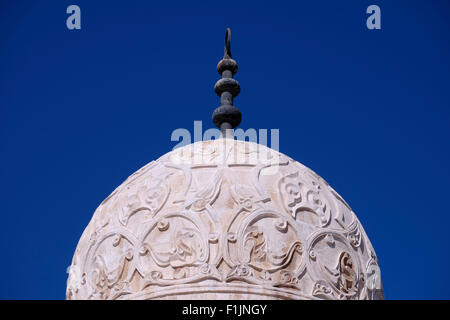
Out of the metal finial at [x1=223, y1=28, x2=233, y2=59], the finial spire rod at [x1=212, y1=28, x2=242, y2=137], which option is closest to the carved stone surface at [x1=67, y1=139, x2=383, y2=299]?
the finial spire rod at [x1=212, y1=28, x2=242, y2=137]

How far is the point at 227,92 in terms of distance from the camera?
1299 cm

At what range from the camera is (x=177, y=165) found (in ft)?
36.9

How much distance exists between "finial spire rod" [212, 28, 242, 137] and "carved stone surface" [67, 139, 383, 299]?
1011 mm

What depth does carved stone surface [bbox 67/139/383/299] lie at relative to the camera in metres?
10.0

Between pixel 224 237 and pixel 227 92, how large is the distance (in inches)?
139

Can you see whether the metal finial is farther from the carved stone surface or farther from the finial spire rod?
the carved stone surface

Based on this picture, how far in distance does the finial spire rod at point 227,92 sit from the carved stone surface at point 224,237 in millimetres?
1011

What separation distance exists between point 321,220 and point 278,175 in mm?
881

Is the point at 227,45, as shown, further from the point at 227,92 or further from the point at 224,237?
the point at 224,237

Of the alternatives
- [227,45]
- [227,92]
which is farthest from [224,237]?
[227,45]

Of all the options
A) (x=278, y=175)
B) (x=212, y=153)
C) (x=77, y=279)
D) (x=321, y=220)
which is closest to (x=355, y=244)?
(x=321, y=220)

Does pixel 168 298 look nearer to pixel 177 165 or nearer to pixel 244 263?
pixel 244 263

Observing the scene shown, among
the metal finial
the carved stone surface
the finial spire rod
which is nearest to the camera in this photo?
the carved stone surface

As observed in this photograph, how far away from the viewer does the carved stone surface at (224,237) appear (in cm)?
1003
